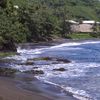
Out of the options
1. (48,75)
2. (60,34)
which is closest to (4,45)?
(48,75)

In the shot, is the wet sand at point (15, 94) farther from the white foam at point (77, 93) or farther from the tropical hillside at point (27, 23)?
the tropical hillside at point (27, 23)

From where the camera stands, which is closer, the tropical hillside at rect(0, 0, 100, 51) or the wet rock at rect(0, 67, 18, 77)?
the wet rock at rect(0, 67, 18, 77)

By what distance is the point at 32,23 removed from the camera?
8862cm

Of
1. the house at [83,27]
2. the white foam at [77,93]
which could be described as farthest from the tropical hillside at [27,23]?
the white foam at [77,93]

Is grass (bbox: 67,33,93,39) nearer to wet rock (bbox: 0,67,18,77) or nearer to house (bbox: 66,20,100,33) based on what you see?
house (bbox: 66,20,100,33)

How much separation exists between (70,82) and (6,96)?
9.33 meters

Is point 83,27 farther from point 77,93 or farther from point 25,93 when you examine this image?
point 25,93

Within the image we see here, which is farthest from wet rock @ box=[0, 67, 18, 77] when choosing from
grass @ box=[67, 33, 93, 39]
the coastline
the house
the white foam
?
the house

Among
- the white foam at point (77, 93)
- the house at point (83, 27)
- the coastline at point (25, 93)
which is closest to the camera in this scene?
the coastline at point (25, 93)

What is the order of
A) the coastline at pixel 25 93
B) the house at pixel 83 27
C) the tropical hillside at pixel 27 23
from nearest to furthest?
the coastline at pixel 25 93 < the tropical hillside at pixel 27 23 < the house at pixel 83 27

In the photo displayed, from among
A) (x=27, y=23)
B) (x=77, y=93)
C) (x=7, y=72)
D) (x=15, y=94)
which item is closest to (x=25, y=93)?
(x=15, y=94)

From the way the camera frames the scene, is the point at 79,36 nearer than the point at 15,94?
No

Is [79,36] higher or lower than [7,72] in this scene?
lower

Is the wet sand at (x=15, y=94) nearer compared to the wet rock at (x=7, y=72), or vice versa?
the wet sand at (x=15, y=94)
